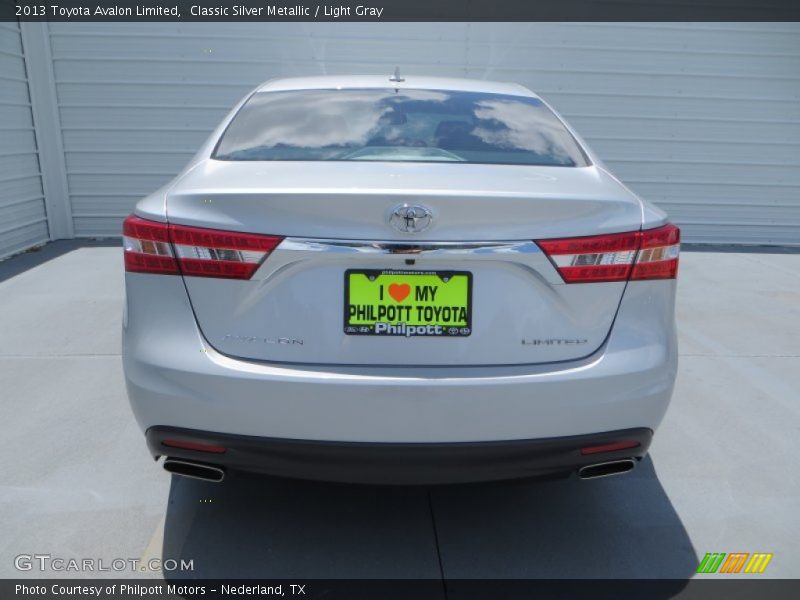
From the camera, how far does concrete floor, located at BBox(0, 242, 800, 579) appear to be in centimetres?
250

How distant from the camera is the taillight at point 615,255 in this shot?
205 centimetres

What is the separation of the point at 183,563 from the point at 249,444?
67cm

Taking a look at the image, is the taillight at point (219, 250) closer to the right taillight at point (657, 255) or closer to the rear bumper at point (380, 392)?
the rear bumper at point (380, 392)

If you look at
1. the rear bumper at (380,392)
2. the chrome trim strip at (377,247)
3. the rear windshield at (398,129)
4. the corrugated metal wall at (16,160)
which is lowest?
the corrugated metal wall at (16,160)

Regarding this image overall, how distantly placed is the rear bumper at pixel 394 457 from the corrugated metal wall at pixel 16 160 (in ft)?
20.9

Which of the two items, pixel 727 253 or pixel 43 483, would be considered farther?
pixel 727 253

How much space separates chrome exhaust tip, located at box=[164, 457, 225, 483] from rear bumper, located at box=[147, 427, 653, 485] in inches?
1.2

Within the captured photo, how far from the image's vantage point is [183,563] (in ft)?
8.04

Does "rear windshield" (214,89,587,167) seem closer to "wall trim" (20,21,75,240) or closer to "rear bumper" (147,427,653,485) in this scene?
"rear bumper" (147,427,653,485)

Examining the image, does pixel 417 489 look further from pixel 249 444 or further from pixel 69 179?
pixel 69 179


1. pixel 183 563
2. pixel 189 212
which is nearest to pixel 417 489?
pixel 183 563

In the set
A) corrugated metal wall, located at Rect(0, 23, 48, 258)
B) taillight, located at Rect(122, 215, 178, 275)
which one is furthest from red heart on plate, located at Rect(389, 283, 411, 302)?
corrugated metal wall, located at Rect(0, 23, 48, 258)
